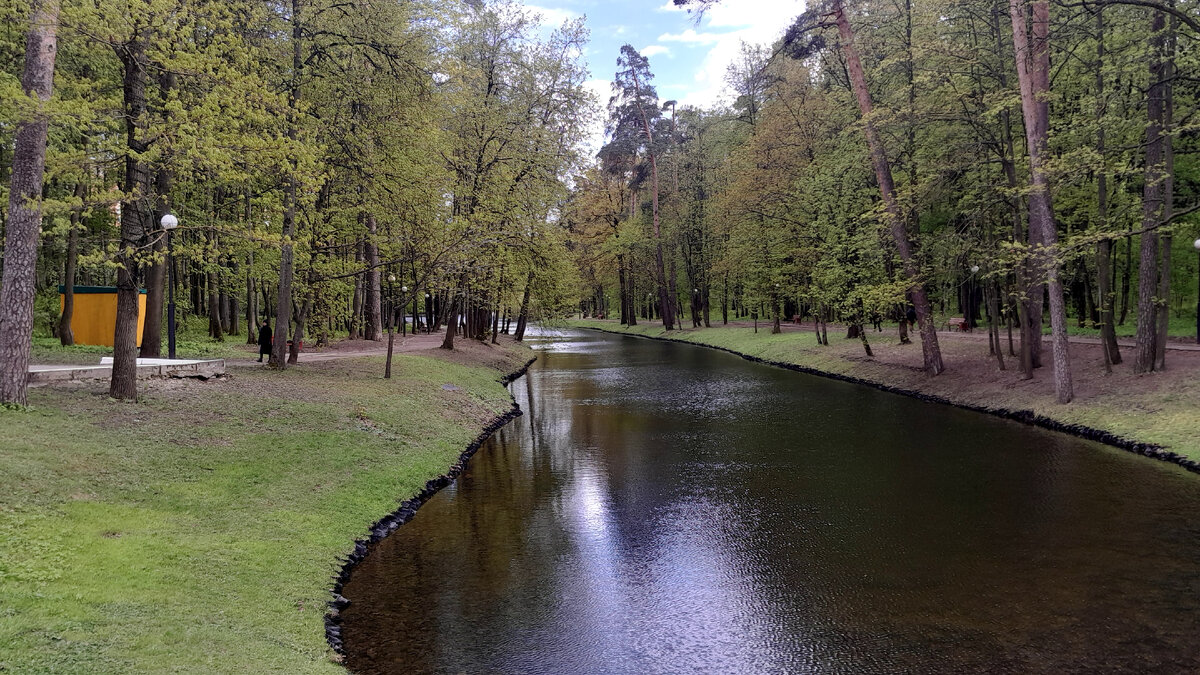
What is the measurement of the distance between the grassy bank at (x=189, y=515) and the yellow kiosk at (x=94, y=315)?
10922 millimetres

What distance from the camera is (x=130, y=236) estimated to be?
11773 millimetres

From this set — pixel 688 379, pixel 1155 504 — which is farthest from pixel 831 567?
pixel 688 379

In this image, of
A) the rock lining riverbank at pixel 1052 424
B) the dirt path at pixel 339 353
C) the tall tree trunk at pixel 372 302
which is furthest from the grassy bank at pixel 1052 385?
the tall tree trunk at pixel 372 302

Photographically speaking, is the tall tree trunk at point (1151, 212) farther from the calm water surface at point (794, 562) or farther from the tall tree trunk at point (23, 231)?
the tall tree trunk at point (23, 231)

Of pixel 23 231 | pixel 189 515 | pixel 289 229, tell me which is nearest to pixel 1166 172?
pixel 189 515

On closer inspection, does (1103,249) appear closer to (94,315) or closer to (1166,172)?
(1166,172)

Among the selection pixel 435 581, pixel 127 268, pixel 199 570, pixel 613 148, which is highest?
pixel 613 148

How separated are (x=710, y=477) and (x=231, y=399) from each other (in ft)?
32.6

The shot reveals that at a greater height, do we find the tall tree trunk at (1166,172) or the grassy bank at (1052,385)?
the tall tree trunk at (1166,172)

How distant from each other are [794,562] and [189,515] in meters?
8.05

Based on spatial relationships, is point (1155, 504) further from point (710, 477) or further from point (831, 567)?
point (710, 477)

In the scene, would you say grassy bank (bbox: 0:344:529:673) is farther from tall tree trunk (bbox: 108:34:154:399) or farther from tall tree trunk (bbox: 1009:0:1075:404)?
tall tree trunk (bbox: 1009:0:1075:404)

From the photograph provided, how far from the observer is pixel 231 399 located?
45.4 feet

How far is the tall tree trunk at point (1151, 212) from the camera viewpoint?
55.8 ft
